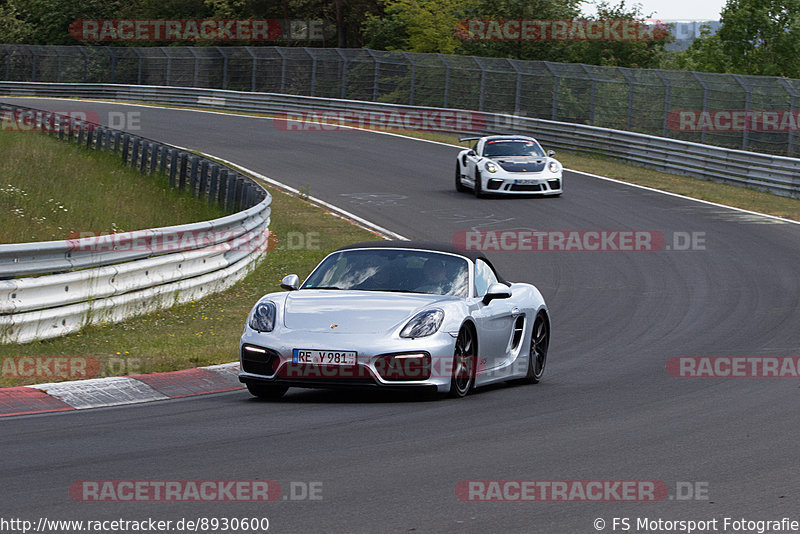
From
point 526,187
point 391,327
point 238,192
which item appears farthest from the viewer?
point 526,187

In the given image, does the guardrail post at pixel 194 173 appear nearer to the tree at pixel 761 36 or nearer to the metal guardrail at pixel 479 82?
the metal guardrail at pixel 479 82

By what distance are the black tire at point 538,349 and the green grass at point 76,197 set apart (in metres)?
8.47

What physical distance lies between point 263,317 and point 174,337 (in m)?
3.17

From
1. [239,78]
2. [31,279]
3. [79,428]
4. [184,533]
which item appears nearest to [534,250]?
[31,279]

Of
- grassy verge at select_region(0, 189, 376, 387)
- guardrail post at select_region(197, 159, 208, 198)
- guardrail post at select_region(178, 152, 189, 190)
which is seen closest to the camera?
grassy verge at select_region(0, 189, 376, 387)

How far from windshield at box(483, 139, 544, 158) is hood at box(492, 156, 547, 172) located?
0.15 metres

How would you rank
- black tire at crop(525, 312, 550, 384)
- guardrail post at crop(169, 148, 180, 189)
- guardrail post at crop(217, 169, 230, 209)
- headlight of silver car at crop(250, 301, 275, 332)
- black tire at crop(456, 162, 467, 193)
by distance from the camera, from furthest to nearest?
black tire at crop(456, 162, 467, 193), guardrail post at crop(169, 148, 180, 189), guardrail post at crop(217, 169, 230, 209), black tire at crop(525, 312, 550, 384), headlight of silver car at crop(250, 301, 275, 332)

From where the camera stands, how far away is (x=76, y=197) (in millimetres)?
22281

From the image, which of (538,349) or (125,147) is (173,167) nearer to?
(125,147)

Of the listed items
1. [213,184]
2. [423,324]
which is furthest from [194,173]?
[423,324]

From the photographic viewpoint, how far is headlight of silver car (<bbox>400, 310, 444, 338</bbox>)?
8.98 meters

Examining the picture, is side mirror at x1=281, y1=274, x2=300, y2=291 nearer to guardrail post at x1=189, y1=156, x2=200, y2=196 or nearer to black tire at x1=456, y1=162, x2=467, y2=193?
guardrail post at x1=189, y1=156, x2=200, y2=196

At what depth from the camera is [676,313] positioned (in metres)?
15.9

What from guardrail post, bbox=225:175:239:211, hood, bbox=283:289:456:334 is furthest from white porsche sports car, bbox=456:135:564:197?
hood, bbox=283:289:456:334
